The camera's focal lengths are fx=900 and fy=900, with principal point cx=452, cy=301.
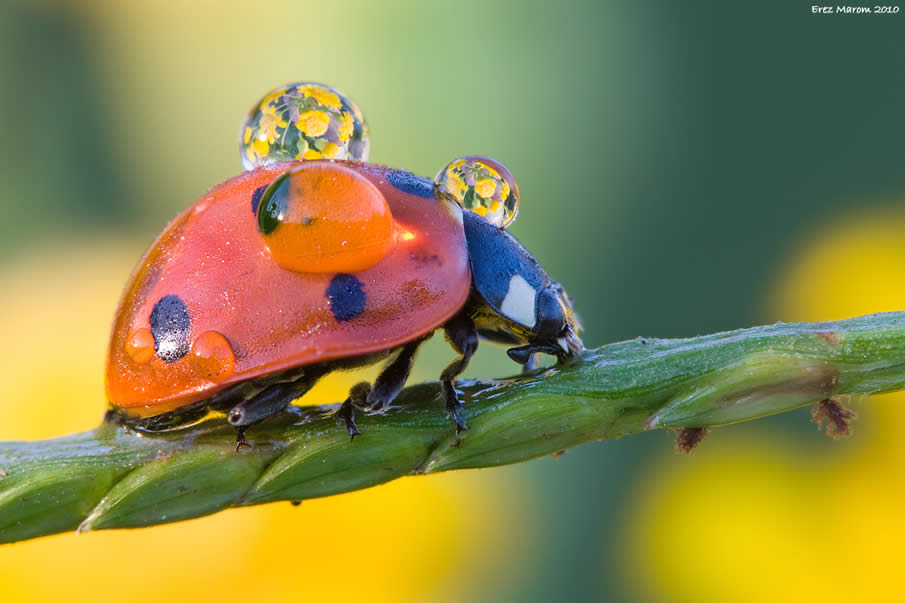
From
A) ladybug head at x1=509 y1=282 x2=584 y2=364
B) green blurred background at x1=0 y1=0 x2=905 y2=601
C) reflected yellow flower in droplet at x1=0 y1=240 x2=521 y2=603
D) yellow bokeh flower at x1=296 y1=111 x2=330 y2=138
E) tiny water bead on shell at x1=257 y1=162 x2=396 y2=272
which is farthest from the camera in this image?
green blurred background at x1=0 y1=0 x2=905 y2=601

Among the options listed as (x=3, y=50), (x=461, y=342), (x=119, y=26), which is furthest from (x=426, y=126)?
(x=461, y=342)

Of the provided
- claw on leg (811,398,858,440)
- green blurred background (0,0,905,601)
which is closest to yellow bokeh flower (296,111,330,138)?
claw on leg (811,398,858,440)

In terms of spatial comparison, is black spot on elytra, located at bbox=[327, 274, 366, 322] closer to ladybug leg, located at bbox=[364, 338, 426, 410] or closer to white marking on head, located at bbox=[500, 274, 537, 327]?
ladybug leg, located at bbox=[364, 338, 426, 410]

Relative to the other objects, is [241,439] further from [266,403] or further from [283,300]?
[283,300]

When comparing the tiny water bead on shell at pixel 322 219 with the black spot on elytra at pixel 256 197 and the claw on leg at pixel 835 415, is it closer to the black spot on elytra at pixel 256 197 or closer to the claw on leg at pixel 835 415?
the black spot on elytra at pixel 256 197

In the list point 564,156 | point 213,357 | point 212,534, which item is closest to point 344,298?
point 213,357

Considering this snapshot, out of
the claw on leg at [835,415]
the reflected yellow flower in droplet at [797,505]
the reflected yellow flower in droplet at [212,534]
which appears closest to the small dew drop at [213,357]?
the claw on leg at [835,415]
